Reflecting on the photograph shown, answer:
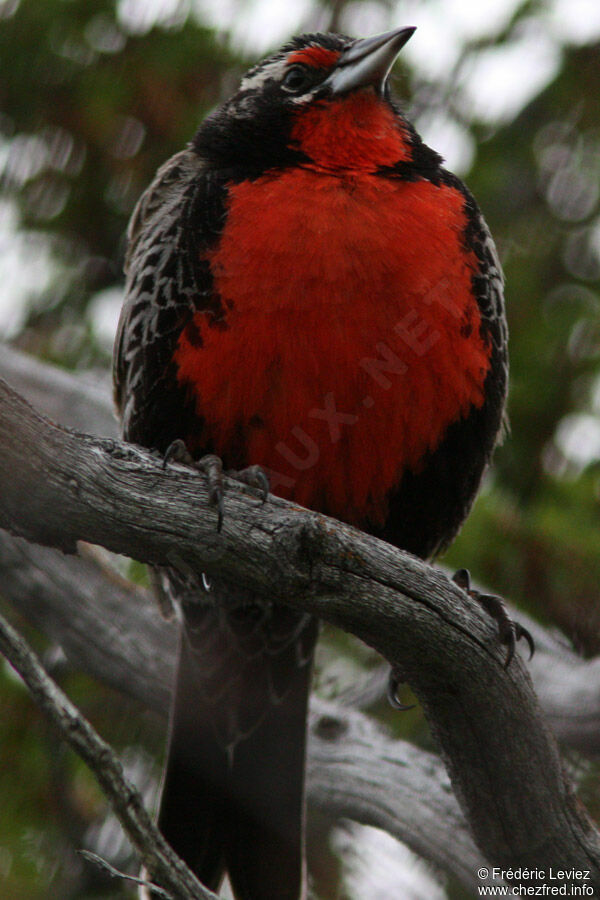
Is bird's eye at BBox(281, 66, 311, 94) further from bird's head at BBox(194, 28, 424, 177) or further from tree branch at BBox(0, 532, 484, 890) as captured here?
tree branch at BBox(0, 532, 484, 890)

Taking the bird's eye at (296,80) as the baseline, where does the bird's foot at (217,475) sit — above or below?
below

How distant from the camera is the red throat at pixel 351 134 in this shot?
4.83 metres

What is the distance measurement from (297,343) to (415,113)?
3.11 metres

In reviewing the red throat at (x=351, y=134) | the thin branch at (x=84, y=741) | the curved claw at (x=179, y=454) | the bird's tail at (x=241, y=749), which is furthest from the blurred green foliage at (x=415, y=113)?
the thin branch at (x=84, y=741)

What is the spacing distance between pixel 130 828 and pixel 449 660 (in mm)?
1205

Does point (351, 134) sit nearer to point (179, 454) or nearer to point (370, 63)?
point (370, 63)

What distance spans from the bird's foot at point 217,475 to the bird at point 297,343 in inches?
0.5

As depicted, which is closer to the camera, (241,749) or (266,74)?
(266,74)

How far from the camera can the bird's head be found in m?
4.87

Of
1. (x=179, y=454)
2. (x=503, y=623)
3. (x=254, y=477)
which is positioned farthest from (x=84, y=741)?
(x=503, y=623)

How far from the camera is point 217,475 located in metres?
3.68

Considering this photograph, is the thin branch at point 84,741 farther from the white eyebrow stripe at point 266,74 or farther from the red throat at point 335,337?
the white eyebrow stripe at point 266,74

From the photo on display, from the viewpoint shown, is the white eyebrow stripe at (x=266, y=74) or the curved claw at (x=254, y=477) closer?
the curved claw at (x=254, y=477)

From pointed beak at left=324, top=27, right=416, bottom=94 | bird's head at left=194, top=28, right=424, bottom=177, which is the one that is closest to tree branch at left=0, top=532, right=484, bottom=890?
bird's head at left=194, top=28, right=424, bottom=177
